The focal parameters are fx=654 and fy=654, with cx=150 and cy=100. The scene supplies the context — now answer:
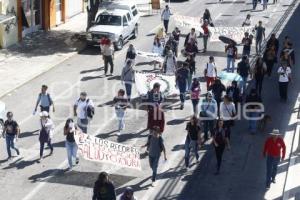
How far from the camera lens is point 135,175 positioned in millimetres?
18109

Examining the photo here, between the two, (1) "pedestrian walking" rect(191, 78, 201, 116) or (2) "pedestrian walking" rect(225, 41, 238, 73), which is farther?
(2) "pedestrian walking" rect(225, 41, 238, 73)

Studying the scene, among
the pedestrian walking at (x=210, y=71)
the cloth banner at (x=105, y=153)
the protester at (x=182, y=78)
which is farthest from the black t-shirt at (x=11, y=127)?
the pedestrian walking at (x=210, y=71)

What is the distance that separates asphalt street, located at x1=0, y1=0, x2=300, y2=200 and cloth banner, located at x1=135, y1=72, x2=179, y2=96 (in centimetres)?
75

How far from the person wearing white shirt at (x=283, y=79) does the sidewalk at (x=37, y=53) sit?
1040 cm

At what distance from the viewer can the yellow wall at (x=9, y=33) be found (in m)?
32.4

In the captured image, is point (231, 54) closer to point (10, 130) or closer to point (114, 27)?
point (114, 27)

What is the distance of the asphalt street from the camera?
17.2 meters

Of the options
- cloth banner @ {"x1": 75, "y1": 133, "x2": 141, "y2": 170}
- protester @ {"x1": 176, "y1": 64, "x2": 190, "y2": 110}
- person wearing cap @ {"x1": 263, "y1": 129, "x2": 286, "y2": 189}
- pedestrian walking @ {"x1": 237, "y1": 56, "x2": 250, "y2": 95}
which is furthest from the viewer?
pedestrian walking @ {"x1": 237, "y1": 56, "x2": 250, "y2": 95}

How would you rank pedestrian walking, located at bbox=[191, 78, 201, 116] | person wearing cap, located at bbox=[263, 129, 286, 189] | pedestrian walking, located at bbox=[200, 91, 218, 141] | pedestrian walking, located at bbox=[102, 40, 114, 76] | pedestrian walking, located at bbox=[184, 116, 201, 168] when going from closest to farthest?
person wearing cap, located at bbox=[263, 129, 286, 189], pedestrian walking, located at bbox=[184, 116, 201, 168], pedestrian walking, located at bbox=[200, 91, 218, 141], pedestrian walking, located at bbox=[191, 78, 201, 116], pedestrian walking, located at bbox=[102, 40, 114, 76]

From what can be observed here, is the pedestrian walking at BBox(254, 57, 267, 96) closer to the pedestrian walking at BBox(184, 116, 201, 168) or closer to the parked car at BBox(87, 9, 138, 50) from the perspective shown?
the pedestrian walking at BBox(184, 116, 201, 168)

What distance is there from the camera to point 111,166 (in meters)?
18.7

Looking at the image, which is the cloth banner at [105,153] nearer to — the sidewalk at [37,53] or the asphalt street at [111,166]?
the asphalt street at [111,166]

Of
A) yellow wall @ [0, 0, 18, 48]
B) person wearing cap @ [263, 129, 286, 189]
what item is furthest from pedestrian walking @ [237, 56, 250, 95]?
yellow wall @ [0, 0, 18, 48]

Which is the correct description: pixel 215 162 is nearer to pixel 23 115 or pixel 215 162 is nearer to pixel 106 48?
pixel 23 115
